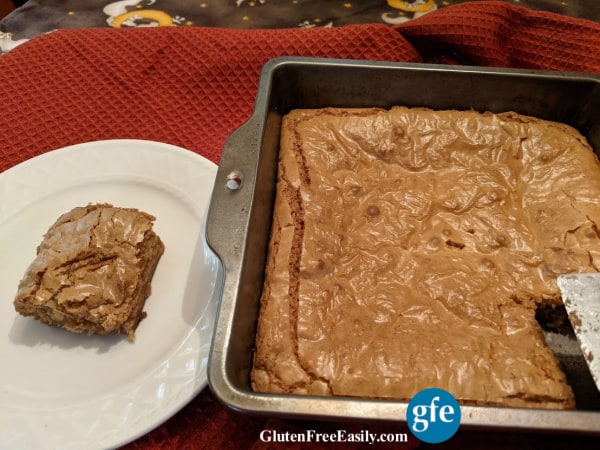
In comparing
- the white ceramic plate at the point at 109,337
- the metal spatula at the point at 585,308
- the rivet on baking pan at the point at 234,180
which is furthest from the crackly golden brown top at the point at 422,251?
the white ceramic plate at the point at 109,337

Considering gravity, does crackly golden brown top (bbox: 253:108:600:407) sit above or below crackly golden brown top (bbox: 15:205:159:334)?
above

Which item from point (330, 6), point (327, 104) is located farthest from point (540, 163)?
point (330, 6)

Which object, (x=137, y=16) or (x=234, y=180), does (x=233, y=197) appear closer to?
(x=234, y=180)

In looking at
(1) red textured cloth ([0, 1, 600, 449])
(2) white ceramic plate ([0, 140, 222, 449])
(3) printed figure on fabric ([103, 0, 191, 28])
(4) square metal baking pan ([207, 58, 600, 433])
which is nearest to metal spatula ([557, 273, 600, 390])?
(4) square metal baking pan ([207, 58, 600, 433])

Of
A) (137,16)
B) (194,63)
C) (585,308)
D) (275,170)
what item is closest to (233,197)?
(275,170)

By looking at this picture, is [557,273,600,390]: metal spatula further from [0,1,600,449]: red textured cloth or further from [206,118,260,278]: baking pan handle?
[0,1,600,449]: red textured cloth

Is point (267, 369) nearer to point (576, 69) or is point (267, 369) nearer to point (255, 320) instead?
point (255, 320)
